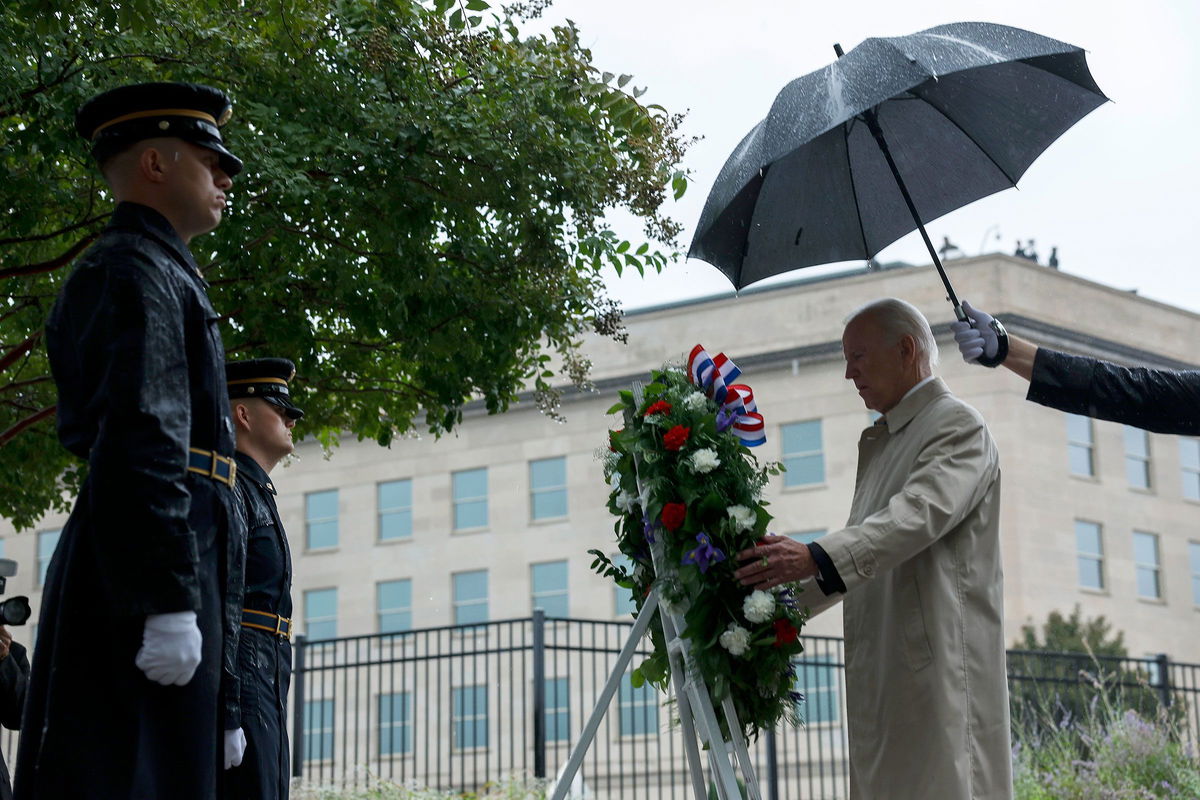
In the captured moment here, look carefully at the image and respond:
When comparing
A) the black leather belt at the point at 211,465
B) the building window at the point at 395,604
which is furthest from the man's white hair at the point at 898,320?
the building window at the point at 395,604

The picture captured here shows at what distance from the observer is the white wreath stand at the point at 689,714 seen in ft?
17.2

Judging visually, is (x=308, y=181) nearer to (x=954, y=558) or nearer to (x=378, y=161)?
(x=378, y=161)

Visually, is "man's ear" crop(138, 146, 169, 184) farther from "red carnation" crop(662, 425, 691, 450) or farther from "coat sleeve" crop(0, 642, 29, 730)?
"coat sleeve" crop(0, 642, 29, 730)

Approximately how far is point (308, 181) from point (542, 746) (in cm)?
842

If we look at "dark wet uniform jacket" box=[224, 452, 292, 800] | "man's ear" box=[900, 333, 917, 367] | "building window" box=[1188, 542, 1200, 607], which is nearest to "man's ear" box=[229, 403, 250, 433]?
"dark wet uniform jacket" box=[224, 452, 292, 800]

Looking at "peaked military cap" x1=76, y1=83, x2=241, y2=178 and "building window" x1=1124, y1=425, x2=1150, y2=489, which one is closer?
"peaked military cap" x1=76, y1=83, x2=241, y2=178

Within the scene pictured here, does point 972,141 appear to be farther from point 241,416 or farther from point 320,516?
point 320,516

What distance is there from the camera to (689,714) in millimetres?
5543

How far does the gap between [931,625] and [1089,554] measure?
44667 millimetres

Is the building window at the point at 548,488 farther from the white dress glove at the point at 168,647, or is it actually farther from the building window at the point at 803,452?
the white dress glove at the point at 168,647

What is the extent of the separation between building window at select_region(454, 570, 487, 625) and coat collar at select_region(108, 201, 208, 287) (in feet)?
156

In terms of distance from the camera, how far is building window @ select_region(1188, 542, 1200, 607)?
1945 inches

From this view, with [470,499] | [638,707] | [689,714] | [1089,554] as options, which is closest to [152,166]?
[689,714]

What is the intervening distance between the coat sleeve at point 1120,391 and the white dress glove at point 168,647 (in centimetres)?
309
